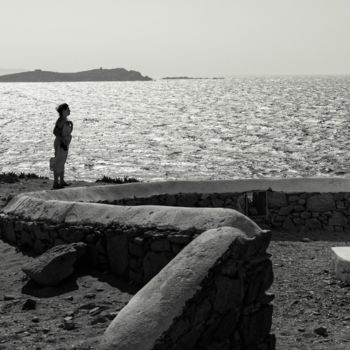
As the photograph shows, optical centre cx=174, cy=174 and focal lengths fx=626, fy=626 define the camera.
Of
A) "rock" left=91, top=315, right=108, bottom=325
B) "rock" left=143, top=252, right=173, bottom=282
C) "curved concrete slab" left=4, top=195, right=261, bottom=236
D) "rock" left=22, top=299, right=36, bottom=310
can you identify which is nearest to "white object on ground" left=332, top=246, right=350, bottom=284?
"curved concrete slab" left=4, top=195, right=261, bottom=236

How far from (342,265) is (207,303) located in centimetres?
410

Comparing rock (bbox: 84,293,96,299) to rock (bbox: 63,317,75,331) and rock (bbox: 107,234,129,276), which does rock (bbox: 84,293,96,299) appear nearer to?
rock (bbox: 107,234,129,276)

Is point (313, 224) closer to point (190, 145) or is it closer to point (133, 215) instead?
point (133, 215)

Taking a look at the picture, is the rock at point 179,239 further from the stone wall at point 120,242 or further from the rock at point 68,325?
the rock at point 68,325

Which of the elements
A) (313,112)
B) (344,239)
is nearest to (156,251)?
(344,239)

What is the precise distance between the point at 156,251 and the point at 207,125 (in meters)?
59.6

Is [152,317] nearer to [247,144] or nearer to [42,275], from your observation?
[42,275]

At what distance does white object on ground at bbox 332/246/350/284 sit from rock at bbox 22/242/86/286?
3.74m

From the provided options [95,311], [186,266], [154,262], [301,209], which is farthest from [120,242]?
[301,209]

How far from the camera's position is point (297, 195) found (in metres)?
12.8

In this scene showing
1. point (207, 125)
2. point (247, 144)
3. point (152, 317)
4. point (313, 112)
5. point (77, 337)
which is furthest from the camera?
point (313, 112)

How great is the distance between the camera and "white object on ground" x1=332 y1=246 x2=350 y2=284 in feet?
28.9

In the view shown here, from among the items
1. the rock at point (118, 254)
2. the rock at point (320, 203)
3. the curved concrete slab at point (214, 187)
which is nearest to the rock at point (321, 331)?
the rock at point (118, 254)

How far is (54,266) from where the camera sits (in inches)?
291
